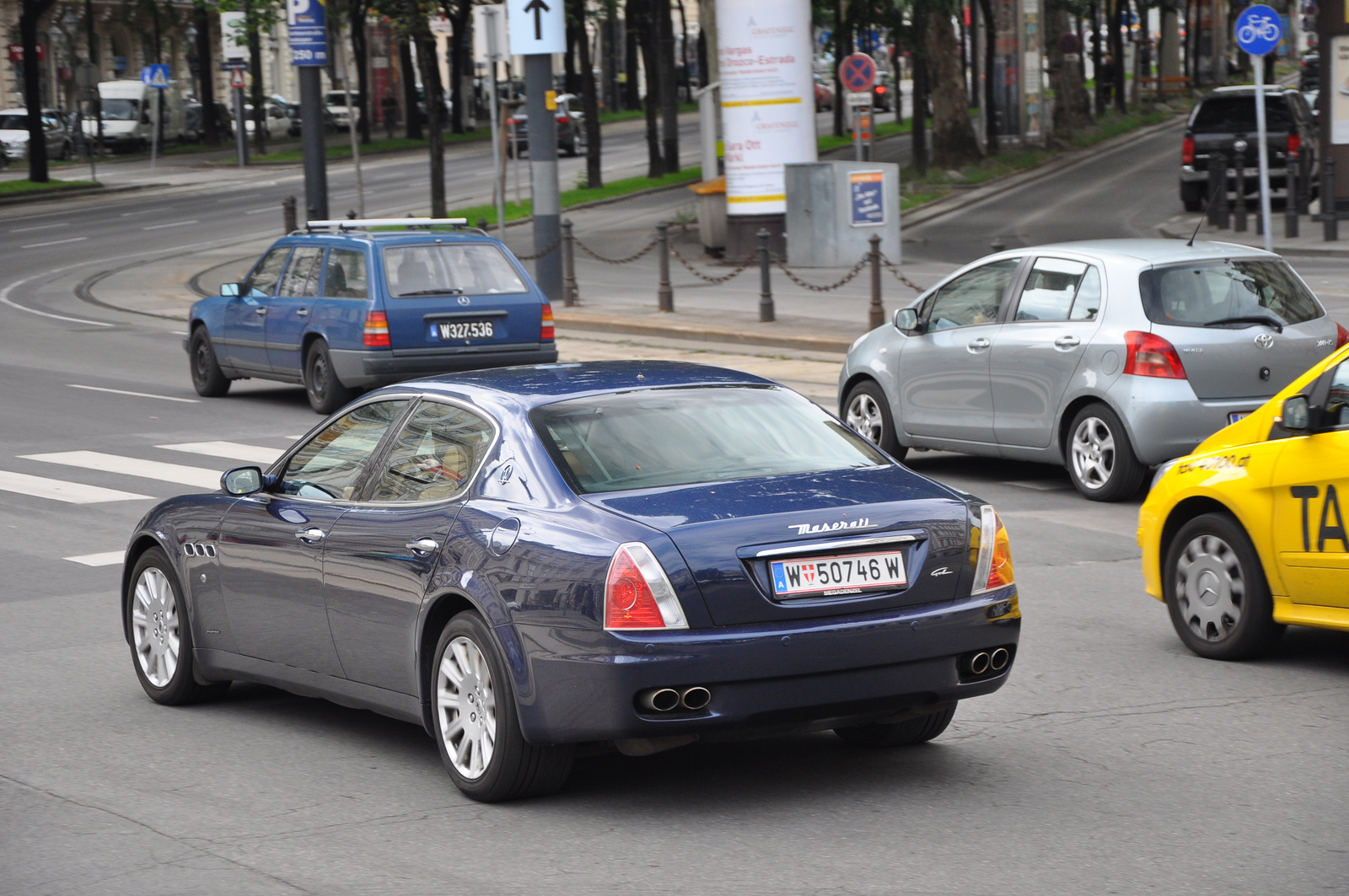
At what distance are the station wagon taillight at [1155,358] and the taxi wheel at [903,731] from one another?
550 centimetres

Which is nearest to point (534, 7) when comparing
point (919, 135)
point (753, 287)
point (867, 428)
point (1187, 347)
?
point (753, 287)

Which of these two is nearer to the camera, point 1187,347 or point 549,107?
point 1187,347

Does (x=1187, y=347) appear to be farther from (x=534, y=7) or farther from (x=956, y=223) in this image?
(x=956, y=223)

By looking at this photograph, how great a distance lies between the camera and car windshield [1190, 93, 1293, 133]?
110ft

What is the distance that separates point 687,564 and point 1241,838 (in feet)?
5.53

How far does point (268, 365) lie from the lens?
58.0ft

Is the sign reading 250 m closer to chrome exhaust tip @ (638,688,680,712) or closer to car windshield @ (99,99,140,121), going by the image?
chrome exhaust tip @ (638,688,680,712)

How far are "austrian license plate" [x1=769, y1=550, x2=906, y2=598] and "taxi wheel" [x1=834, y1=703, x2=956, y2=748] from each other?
0.89 meters

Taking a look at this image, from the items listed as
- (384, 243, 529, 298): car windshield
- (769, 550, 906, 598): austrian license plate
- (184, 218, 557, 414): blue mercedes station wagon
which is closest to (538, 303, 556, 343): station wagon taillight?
(184, 218, 557, 414): blue mercedes station wagon

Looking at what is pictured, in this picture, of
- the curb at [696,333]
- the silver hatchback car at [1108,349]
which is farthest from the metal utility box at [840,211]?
the silver hatchback car at [1108,349]

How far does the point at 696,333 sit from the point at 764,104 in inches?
351

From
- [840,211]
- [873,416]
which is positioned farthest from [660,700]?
[840,211]

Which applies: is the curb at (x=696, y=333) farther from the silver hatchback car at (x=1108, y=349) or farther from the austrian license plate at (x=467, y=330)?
the silver hatchback car at (x=1108, y=349)

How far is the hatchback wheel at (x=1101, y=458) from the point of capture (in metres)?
11.5
